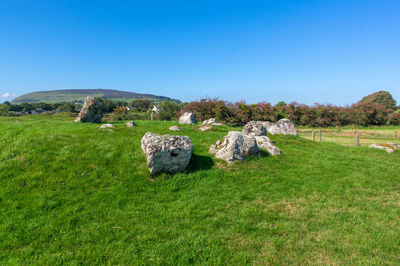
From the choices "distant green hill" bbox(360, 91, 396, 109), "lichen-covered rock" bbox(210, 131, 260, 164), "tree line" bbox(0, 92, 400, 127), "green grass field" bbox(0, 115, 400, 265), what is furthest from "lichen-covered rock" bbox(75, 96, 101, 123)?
"distant green hill" bbox(360, 91, 396, 109)

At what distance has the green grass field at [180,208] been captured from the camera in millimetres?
5273

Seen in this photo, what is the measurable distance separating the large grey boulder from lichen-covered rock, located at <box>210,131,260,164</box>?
2196 millimetres

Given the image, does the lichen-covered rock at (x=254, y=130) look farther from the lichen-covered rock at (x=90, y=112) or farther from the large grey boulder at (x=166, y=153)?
the lichen-covered rock at (x=90, y=112)

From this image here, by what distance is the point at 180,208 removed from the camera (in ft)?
24.0

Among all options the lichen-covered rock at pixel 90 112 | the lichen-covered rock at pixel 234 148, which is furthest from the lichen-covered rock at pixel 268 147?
the lichen-covered rock at pixel 90 112

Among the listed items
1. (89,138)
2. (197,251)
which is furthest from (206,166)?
(89,138)

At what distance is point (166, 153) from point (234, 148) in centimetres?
375

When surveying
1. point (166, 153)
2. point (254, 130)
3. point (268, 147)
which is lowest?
point (268, 147)

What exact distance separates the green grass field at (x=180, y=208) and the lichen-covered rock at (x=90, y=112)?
6.30 meters

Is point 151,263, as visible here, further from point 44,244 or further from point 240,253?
point 44,244

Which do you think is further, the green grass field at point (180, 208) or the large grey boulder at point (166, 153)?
the large grey boulder at point (166, 153)

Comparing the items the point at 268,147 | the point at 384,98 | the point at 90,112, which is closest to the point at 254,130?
the point at 268,147

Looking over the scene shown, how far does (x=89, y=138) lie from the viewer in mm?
11750

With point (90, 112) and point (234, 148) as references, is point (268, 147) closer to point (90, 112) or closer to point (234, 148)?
point (234, 148)
